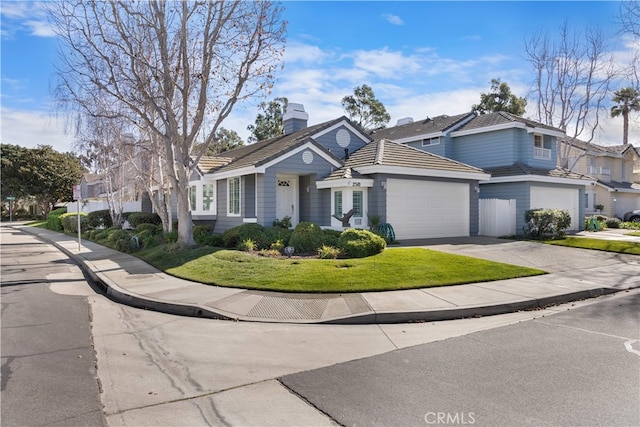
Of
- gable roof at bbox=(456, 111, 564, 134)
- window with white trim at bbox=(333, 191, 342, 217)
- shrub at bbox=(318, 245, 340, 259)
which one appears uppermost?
gable roof at bbox=(456, 111, 564, 134)

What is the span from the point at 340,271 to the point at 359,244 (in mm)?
2255

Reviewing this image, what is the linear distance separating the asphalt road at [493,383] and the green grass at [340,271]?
362 cm

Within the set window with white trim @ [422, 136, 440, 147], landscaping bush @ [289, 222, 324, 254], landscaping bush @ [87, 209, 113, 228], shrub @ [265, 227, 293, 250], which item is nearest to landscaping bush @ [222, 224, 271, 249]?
shrub @ [265, 227, 293, 250]

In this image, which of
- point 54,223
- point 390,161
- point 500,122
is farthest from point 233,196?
point 54,223

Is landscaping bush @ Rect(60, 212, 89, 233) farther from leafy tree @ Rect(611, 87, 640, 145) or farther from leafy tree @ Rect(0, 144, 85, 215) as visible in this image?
leafy tree @ Rect(611, 87, 640, 145)

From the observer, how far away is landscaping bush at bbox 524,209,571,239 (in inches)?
744

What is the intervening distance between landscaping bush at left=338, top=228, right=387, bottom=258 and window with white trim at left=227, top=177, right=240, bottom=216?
7.02 m

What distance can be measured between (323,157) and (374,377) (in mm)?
14460

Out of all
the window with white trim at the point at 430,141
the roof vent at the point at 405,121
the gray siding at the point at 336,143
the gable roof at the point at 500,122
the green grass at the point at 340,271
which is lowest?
the green grass at the point at 340,271

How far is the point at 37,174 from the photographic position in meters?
50.4

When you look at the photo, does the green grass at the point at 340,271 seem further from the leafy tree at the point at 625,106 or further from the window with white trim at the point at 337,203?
the leafy tree at the point at 625,106

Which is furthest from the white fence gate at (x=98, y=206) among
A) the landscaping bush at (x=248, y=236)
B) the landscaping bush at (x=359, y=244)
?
the landscaping bush at (x=359, y=244)

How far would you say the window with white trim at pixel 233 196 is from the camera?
18.7 meters

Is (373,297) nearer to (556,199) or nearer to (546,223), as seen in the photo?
(546,223)
